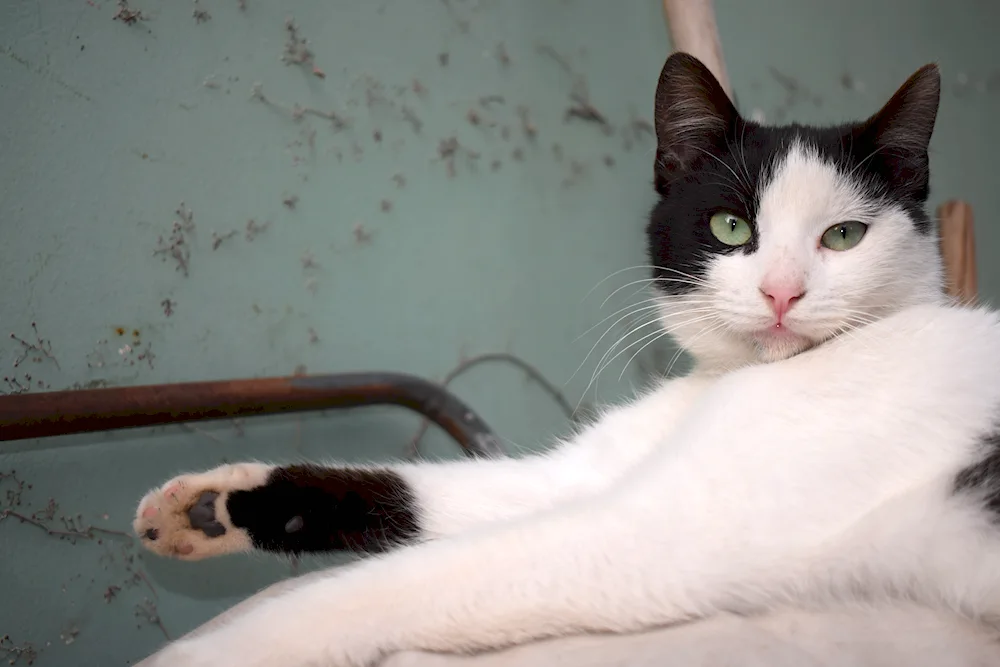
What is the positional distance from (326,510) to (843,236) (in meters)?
0.64

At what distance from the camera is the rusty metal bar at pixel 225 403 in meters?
0.79

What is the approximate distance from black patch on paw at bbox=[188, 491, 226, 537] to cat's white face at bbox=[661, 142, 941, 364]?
21.7 inches

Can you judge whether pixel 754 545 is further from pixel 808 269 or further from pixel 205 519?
pixel 205 519

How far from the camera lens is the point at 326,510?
2.34 feet

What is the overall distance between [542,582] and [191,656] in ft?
0.93

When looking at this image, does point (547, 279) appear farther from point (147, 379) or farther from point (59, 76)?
point (59, 76)

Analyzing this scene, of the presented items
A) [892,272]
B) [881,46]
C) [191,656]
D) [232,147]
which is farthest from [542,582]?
[881,46]

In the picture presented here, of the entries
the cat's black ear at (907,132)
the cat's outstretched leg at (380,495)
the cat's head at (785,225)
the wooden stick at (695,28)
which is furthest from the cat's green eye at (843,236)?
the wooden stick at (695,28)


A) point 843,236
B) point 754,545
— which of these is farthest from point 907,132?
point 754,545

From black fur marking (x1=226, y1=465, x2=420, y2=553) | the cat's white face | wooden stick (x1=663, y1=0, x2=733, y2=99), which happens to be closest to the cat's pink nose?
the cat's white face

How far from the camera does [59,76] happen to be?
0.96 metres

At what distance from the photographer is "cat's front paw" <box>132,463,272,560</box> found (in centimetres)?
66

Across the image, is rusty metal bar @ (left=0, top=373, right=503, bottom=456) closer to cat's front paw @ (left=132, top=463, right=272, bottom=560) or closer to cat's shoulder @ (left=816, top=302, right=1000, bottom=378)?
cat's front paw @ (left=132, top=463, right=272, bottom=560)

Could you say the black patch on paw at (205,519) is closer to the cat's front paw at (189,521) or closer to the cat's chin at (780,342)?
the cat's front paw at (189,521)
